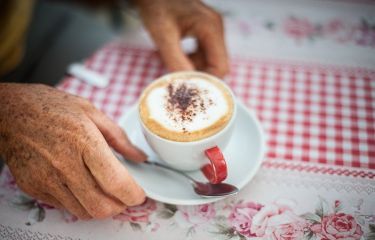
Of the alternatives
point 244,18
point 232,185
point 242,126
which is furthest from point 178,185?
point 244,18

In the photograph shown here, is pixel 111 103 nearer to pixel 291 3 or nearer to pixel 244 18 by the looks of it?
pixel 244 18

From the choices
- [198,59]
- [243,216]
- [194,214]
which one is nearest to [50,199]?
[194,214]

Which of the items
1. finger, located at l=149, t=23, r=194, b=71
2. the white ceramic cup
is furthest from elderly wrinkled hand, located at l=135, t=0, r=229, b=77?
the white ceramic cup

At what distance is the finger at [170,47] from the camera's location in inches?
41.5

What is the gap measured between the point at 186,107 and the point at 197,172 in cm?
16

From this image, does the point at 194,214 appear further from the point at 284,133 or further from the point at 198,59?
the point at 198,59

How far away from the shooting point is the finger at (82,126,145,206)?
0.78 meters

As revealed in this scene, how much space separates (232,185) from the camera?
2.79ft

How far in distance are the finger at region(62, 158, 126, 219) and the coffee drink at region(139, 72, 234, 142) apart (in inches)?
6.4

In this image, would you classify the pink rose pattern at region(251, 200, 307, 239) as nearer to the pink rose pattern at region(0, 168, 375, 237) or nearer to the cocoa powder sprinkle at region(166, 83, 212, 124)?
the pink rose pattern at region(0, 168, 375, 237)

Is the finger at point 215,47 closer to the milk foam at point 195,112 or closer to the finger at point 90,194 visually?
the milk foam at point 195,112

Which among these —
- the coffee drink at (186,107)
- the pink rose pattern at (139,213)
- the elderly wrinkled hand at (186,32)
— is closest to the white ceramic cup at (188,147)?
the coffee drink at (186,107)

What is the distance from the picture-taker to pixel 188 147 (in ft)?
2.66

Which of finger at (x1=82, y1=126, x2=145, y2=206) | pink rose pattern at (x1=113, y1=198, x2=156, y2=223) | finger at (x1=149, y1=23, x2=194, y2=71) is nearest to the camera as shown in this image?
finger at (x1=82, y1=126, x2=145, y2=206)
